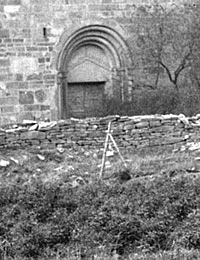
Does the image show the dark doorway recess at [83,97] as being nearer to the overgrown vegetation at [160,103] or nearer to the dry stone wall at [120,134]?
the overgrown vegetation at [160,103]

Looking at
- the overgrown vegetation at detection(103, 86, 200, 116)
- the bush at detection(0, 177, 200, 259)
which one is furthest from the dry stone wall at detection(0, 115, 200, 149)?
the overgrown vegetation at detection(103, 86, 200, 116)

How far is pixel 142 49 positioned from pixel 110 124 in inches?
239

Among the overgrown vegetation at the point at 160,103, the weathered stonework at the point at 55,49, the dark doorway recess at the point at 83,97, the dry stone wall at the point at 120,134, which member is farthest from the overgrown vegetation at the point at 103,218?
the dark doorway recess at the point at 83,97

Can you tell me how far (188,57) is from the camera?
17.5m

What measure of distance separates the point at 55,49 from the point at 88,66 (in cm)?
113

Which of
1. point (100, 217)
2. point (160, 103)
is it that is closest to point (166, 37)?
point (160, 103)

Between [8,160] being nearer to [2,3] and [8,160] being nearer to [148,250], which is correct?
[148,250]

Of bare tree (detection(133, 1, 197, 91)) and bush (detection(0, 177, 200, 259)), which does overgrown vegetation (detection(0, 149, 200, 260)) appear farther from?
bare tree (detection(133, 1, 197, 91))

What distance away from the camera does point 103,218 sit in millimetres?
8328

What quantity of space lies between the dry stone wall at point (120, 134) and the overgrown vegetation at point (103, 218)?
1.95 meters

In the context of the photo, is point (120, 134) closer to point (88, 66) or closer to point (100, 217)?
point (100, 217)

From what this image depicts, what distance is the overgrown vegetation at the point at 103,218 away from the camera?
7.52 m

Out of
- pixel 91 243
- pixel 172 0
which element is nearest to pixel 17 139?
pixel 91 243

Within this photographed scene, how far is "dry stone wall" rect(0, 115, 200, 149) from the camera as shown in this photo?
489 inches
